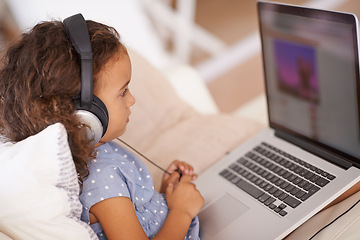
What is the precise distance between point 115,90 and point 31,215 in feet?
0.84

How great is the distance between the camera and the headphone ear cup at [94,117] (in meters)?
0.73

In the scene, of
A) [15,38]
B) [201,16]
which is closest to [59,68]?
[15,38]

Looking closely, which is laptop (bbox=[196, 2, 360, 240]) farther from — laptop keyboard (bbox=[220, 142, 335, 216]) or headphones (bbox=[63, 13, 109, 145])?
headphones (bbox=[63, 13, 109, 145])

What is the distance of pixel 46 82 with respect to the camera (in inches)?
29.4

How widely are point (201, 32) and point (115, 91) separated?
6.64 ft

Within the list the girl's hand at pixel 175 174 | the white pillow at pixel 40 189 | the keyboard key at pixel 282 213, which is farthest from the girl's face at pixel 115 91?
the keyboard key at pixel 282 213

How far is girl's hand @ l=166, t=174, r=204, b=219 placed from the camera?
2.93ft

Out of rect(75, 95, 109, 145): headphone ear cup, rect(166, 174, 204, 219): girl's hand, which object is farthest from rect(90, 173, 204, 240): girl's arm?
rect(75, 95, 109, 145): headphone ear cup

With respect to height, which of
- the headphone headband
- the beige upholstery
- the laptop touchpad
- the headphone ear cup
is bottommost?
the laptop touchpad

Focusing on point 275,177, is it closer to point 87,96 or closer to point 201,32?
→ point 87,96

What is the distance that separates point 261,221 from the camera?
0.88 m

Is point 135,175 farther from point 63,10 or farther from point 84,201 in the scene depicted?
point 63,10

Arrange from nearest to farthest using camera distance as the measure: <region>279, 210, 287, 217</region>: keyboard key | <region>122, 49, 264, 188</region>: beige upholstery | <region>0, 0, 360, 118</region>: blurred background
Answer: <region>279, 210, 287, 217</region>: keyboard key
<region>122, 49, 264, 188</region>: beige upholstery
<region>0, 0, 360, 118</region>: blurred background

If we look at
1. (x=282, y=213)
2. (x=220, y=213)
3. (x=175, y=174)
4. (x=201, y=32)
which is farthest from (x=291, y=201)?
(x=201, y=32)
